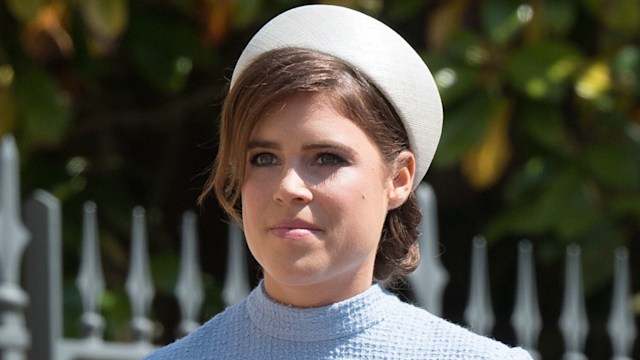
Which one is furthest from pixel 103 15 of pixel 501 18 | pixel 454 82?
pixel 501 18

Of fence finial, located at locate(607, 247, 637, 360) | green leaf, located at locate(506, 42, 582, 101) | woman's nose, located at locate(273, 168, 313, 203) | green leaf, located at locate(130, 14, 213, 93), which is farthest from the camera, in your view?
green leaf, located at locate(130, 14, 213, 93)

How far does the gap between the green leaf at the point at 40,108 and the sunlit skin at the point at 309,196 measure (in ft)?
7.05

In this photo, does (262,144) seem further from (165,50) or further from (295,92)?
(165,50)

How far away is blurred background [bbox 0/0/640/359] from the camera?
11.1ft

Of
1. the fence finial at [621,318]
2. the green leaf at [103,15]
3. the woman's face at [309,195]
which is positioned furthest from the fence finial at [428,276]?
the woman's face at [309,195]

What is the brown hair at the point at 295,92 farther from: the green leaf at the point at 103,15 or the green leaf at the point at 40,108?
the green leaf at the point at 40,108

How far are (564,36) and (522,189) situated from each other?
44 cm

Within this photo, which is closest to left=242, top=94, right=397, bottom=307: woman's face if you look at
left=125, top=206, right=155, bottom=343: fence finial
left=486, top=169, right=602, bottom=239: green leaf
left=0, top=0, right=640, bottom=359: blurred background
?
left=125, top=206, right=155, bottom=343: fence finial

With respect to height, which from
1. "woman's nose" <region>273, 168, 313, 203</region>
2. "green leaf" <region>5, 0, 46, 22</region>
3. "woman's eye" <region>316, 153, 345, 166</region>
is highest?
"woman's eye" <region>316, 153, 345, 166</region>

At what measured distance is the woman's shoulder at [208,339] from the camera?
4.91 ft

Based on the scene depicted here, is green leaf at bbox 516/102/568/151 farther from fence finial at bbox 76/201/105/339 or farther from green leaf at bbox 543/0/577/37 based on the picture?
fence finial at bbox 76/201/105/339

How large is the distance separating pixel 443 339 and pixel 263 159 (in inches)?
11.4

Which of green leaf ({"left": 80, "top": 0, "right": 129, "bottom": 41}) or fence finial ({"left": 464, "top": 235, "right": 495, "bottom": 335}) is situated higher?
green leaf ({"left": 80, "top": 0, "right": 129, "bottom": 41})

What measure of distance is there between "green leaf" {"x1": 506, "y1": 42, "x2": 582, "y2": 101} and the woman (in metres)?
1.82
